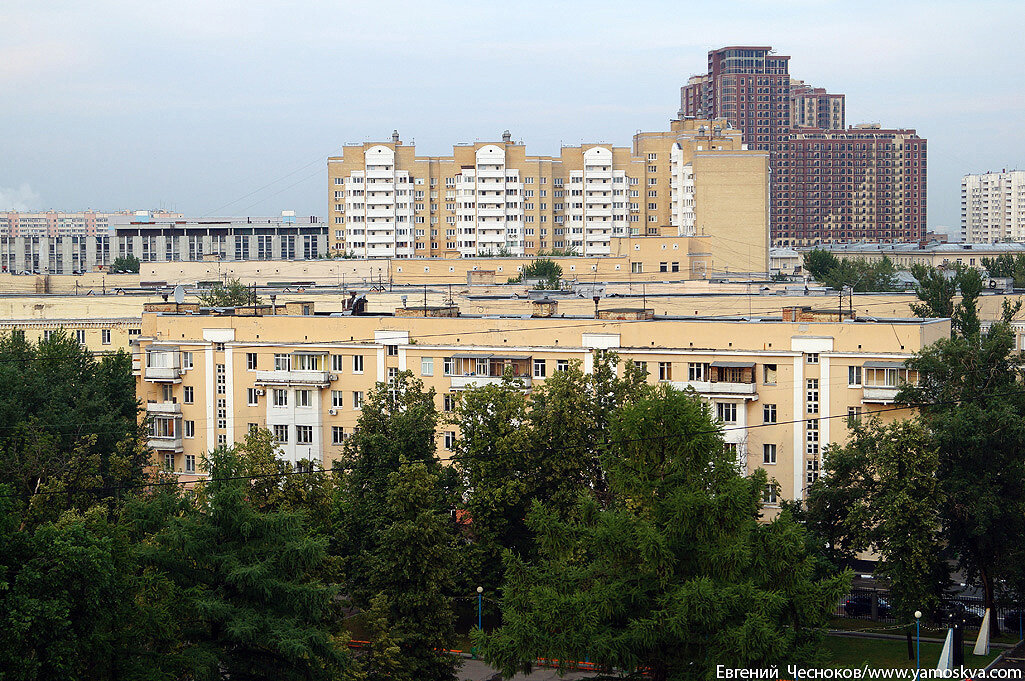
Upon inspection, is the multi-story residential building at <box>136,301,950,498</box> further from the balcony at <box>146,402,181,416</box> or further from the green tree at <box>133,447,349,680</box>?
the green tree at <box>133,447,349,680</box>

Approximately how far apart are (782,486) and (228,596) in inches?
772

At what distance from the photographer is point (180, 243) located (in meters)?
143

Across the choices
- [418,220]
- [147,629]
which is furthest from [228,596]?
[418,220]

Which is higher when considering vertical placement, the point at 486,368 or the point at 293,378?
the point at 486,368

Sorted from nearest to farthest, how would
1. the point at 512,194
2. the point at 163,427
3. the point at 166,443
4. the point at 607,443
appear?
the point at 607,443
the point at 166,443
the point at 163,427
the point at 512,194

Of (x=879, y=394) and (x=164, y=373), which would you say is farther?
(x=164, y=373)

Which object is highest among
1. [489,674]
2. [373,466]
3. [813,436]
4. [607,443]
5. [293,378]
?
[293,378]

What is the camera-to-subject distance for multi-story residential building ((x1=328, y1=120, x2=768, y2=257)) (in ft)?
433

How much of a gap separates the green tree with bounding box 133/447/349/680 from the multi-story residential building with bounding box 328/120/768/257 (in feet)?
348

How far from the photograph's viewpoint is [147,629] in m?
22.1

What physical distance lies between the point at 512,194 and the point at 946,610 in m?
102

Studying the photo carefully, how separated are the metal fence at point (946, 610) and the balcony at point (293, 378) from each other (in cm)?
1776

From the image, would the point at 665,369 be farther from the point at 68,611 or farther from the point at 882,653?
the point at 68,611

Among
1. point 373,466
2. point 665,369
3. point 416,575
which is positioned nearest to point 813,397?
point 665,369
